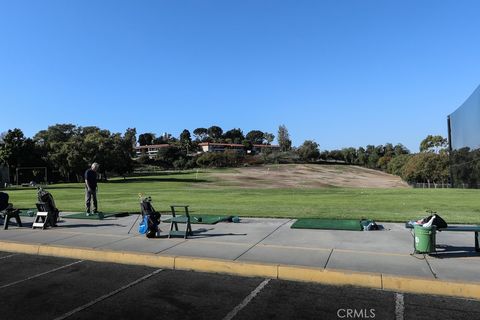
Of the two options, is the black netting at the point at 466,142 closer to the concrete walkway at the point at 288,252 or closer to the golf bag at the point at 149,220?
the concrete walkway at the point at 288,252

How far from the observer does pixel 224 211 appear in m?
16.4

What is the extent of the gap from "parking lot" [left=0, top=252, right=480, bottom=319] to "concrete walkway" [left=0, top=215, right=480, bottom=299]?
0.23m

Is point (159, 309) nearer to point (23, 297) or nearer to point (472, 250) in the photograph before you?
point (23, 297)

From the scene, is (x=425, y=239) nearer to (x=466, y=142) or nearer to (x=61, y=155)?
(x=466, y=142)

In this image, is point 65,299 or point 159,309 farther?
point 65,299

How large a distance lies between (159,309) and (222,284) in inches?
56.0

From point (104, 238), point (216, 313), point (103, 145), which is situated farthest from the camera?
point (103, 145)

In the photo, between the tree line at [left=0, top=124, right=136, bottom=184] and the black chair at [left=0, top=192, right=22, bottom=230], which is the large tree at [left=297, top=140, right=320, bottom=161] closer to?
the tree line at [left=0, top=124, right=136, bottom=184]

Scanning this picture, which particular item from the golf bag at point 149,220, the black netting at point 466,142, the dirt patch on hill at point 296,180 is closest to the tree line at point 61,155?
the dirt patch on hill at point 296,180

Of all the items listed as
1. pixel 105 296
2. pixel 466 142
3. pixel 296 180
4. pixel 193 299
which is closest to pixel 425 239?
pixel 193 299

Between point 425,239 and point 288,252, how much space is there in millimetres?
2540

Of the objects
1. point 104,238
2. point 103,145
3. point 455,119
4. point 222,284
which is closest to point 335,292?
point 222,284

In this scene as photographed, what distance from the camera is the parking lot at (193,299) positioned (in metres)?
5.70

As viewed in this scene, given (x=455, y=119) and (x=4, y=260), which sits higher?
(x=455, y=119)
